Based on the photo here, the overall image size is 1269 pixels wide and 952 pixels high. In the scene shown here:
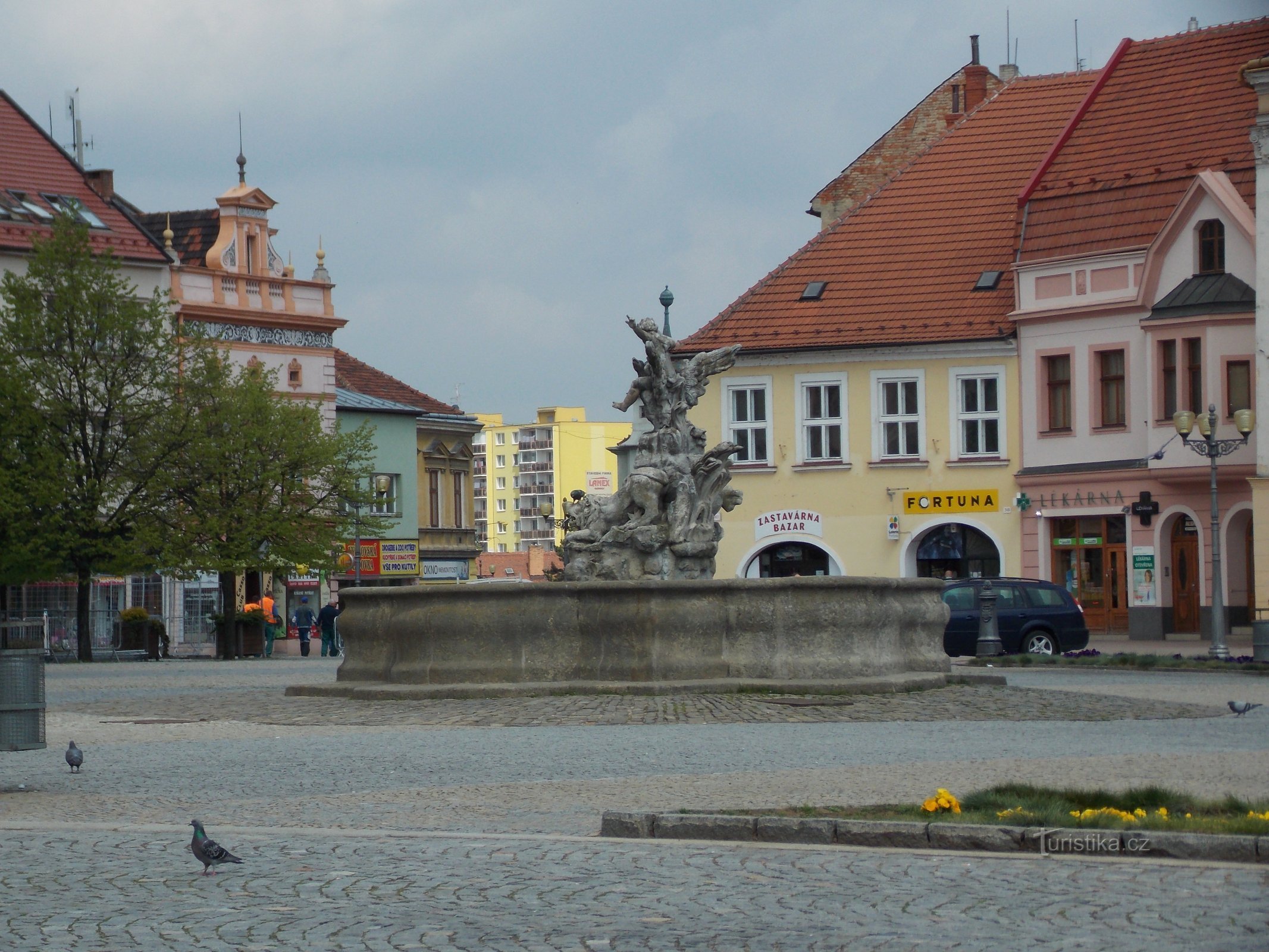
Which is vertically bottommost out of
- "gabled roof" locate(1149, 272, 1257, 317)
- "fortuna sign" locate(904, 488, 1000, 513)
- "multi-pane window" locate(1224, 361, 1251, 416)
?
"fortuna sign" locate(904, 488, 1000, 513)

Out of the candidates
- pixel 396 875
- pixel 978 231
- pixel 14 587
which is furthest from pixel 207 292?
pixel 396 875

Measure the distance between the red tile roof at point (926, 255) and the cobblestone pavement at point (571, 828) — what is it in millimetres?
29866

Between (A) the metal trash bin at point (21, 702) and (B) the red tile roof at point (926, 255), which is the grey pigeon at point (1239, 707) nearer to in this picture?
(A) the metal trash bin at point (21, 702)

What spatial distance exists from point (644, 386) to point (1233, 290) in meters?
24.5

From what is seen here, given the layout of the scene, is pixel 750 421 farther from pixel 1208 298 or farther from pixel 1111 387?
pixel 1208 298

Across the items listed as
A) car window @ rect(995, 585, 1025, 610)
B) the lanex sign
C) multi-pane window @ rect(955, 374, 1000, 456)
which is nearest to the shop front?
multi-pane window @ rect(955, 374, 1000, 456)

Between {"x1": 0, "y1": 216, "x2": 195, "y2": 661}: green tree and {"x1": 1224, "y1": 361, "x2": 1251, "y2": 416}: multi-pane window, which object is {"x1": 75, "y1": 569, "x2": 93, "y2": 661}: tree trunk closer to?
{"x1": 0, "y1": 216, "x2": 195, "y2": 661}: green tree

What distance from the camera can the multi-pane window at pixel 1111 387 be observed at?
154 ft

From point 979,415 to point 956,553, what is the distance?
3.33 metres

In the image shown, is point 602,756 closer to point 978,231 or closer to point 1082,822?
point 1082,822

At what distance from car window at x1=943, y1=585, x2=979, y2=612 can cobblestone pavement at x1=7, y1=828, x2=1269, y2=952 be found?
81.6ft

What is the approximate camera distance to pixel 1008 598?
3441 centimetres

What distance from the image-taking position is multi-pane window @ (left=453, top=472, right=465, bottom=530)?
77.1 m

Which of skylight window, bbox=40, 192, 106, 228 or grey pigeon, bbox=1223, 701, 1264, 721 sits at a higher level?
skylight window, bbox=40, 192, 106, 228
